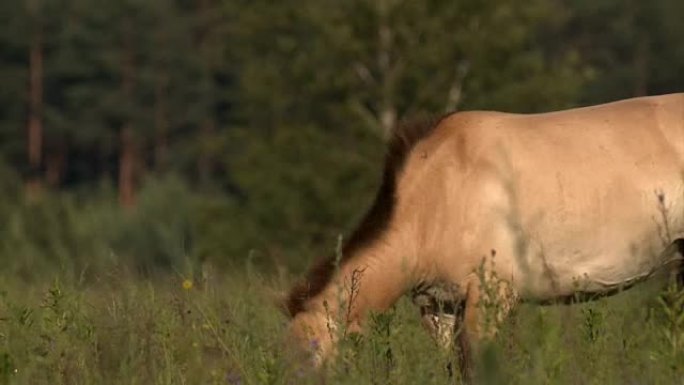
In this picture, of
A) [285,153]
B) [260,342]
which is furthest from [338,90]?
[260,342]

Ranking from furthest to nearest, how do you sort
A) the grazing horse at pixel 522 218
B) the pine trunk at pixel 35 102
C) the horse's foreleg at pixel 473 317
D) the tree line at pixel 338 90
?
the pine trunk at pixel 35 102 → the tree line at pixel 338 90 → the grazing horse at pixel 522 218 → the horse's foreleg at pixel 473 317

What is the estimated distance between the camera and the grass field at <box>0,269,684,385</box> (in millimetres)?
6855

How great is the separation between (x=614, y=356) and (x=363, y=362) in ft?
3.89

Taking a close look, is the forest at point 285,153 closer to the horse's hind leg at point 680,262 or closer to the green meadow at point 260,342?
the green meadow at point 260,342

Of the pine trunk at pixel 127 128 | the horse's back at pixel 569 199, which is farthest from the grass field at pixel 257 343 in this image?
the pine trunk at pixel 127 128

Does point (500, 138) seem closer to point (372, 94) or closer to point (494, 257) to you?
point (494, 257)

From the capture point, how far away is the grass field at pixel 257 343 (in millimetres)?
6855

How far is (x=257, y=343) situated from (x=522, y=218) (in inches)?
59.3

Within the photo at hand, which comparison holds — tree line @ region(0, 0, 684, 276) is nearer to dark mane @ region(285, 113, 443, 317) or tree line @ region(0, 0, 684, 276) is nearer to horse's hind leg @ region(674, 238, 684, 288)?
dark mane @ region(285, 113, 443, 317)

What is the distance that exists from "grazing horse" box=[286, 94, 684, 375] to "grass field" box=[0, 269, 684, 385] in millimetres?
220

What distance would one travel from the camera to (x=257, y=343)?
8.05m

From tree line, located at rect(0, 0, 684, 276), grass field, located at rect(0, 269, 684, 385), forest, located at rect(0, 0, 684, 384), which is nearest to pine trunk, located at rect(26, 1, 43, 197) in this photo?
forest, located at rect(0, 0, 684, 384)

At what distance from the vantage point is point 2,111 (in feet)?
223

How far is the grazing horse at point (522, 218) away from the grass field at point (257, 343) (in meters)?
0.22
